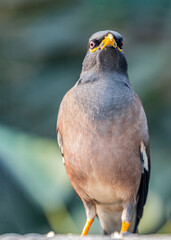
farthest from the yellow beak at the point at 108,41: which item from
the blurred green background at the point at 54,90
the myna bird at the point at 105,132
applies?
the blurred green background at the point at 54,90

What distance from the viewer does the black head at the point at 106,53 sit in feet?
9.13

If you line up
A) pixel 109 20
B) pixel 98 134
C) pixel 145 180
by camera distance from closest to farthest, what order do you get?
pixel 98 134, pixel 145 180, pixel 109 20

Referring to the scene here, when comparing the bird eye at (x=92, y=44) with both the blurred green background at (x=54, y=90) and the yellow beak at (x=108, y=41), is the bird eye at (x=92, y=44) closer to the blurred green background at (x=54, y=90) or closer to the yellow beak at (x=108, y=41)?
the yellow beak at (x=108, y=41)

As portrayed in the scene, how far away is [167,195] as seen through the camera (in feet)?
14.3

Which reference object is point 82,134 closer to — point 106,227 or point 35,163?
point 106,227

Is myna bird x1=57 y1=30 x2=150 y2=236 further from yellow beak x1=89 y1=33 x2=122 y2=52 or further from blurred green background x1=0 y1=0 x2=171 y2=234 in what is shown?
blurred green background x1=0 y1=0 x2=171 y2=234

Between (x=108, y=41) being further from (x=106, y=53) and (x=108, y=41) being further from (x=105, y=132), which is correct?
(x=105, y=132)

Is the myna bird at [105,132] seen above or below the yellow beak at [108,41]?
below

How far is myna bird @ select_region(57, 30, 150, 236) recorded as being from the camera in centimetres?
273

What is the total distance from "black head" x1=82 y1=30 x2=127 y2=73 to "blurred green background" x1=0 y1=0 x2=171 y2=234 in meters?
1.43

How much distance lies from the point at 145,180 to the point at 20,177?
1601 mm

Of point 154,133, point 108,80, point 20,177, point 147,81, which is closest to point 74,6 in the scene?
point 147,81

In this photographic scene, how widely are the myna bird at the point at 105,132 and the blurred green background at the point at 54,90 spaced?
1.17 m

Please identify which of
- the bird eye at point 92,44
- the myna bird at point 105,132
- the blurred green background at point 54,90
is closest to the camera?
the myna bird at point 105,132
